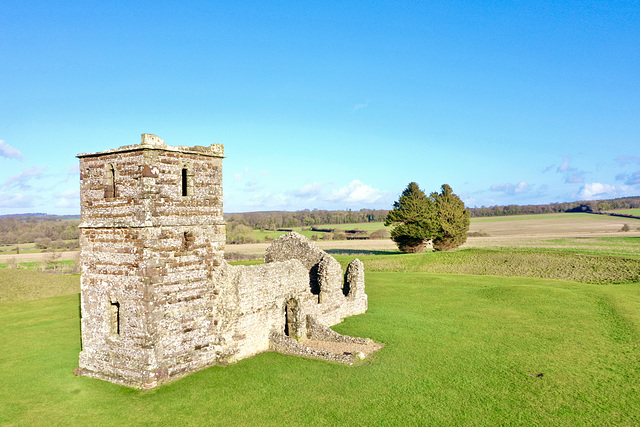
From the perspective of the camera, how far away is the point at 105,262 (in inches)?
519

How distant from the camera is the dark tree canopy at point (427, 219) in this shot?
53438mm

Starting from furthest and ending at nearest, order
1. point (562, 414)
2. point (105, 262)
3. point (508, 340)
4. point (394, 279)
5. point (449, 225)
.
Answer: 1. point (449, 225)
2. point (394, 279)
3. point (508, 340)
4. point (105, 262)
5. point (562, 414)

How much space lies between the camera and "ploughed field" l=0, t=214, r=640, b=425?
35.1 ft

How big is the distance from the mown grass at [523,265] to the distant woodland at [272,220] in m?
32.1

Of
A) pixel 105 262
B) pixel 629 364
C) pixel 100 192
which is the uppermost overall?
pixel 100 192

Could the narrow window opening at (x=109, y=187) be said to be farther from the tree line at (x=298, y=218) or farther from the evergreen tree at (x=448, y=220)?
the tree line at (x=298, y=218)

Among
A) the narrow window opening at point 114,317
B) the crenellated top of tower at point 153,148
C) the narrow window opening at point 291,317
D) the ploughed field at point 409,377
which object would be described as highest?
the crenellated top of tower at point 153,148

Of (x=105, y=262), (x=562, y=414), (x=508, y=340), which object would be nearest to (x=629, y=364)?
(x=508, y=340)

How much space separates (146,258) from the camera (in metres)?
12.4

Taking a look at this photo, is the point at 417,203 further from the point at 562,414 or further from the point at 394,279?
the point at 562,414

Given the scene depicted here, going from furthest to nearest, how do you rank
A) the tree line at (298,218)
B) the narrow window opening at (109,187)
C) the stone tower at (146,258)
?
1. the tree line at (298,218)
2. the narrow window opening at (109,187)
3. the stone tower at (146,258)

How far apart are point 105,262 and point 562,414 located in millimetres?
13436

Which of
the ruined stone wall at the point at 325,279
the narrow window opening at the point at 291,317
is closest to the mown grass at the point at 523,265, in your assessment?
the ruined stone wall at the point at 325,279

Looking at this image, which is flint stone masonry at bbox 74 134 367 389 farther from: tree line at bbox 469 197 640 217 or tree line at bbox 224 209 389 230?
tree line at bbox 469 197 640 217
